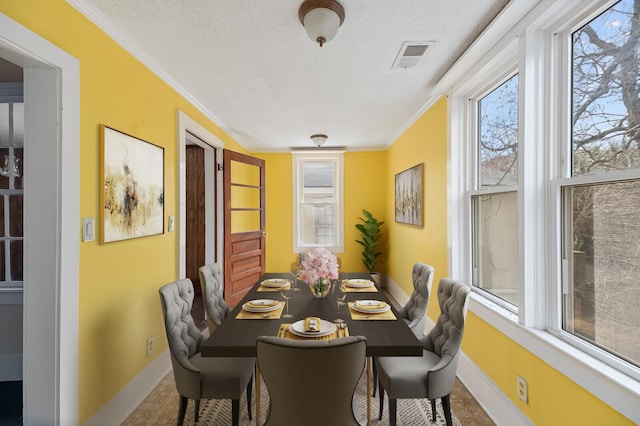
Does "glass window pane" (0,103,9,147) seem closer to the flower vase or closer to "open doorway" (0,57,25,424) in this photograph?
"open doorway" (0,57,25,424)

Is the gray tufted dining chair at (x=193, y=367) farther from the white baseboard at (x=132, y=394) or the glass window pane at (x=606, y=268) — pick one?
the glass window pane at (x=606, y=268)

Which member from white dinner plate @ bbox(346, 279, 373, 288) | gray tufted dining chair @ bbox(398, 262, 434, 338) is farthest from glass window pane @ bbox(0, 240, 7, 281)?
gray tufted dining chair @ bbox(398, 262, 434, 338)

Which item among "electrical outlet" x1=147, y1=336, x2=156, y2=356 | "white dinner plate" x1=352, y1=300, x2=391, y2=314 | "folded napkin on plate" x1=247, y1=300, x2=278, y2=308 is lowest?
"electrical outlet" x1=147, y1=336, x2=156, y2=356

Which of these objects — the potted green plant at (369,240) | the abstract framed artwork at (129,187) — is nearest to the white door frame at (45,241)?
the abstract framed artwork at (129,187)

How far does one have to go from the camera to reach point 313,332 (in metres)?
1.61

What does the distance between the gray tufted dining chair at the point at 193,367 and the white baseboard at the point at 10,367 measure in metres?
1.61

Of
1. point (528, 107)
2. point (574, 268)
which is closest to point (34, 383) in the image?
point (574, 268)

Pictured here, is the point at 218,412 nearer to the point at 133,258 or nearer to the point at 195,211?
the point at 133,258

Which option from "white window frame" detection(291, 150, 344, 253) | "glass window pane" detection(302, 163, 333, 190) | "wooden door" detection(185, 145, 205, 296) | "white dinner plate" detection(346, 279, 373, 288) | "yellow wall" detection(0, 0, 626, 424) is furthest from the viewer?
"glass window pane" detection(302, 163, 333, 190)

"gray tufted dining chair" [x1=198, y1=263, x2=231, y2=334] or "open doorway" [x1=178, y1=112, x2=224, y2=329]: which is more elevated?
"open doorway" [x1=178, y1=112, x2=224, y2=329]

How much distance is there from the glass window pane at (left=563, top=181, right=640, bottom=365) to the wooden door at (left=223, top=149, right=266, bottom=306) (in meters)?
3.27

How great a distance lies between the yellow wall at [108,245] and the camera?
1693 millimetres

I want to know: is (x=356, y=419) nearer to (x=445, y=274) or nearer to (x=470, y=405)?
(x=470, y=405)

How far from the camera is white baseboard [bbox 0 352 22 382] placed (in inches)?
97.8
